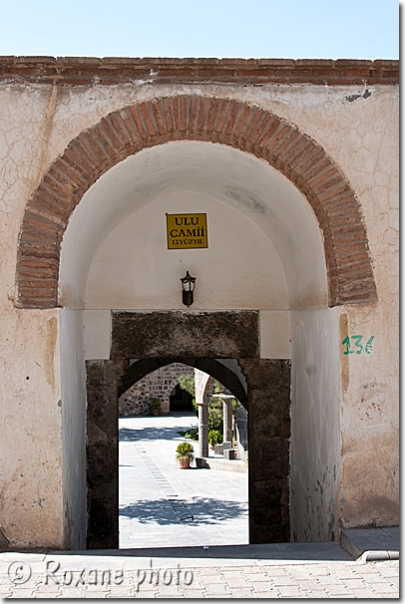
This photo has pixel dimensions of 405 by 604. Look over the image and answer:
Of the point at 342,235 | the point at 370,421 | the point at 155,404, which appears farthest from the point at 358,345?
the point at 155,404

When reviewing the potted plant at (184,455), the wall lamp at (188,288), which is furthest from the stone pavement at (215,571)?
the potted plant at (184,455)

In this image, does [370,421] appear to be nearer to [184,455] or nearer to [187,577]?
[187,577]

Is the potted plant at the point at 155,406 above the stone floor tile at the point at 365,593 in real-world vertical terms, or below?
below

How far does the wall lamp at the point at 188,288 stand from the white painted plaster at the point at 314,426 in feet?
3.25

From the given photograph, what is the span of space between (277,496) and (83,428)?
6.66 feet

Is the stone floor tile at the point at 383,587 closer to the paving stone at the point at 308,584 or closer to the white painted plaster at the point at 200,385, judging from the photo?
the paving stone at the point at 308,584

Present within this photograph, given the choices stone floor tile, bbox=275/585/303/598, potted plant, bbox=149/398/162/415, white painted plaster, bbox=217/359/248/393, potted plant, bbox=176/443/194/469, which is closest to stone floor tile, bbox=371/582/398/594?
stone floor tile, bbox=275/585/303/598

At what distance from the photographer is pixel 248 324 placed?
6672 mm

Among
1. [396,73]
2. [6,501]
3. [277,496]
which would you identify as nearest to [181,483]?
[277,496]

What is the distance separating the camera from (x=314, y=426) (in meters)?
5.71

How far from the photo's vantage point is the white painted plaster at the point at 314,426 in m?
5.08

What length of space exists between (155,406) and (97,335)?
73.5ft

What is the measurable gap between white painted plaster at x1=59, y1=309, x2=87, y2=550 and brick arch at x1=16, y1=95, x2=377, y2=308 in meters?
0.56

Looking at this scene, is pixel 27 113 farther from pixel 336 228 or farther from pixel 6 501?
pixel 6 501
